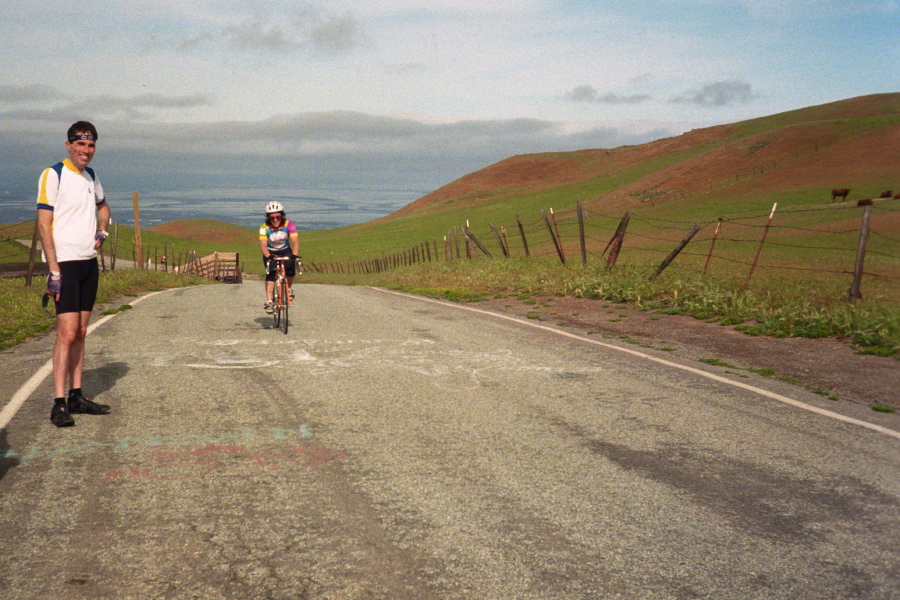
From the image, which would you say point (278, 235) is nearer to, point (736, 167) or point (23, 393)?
point (23, 393)

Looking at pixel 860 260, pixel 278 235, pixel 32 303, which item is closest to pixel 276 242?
pixel 278 235

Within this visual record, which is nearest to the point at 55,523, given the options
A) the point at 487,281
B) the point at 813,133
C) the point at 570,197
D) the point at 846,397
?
the point at 846,397

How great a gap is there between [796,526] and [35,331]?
10.6 m

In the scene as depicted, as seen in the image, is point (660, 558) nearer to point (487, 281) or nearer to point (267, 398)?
point (267, 398)

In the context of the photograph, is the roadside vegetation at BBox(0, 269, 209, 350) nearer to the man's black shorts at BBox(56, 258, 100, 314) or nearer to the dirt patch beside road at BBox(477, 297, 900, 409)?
the man's black shorts at BBox(56, 258, 100, 314)

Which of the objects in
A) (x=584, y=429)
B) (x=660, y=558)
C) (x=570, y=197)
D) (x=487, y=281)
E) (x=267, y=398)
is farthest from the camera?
(x=570, y=197)

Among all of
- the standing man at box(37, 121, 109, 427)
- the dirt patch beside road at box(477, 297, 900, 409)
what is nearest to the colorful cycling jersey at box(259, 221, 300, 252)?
the dirt patch beside road at box(477, 297, 900, 409)

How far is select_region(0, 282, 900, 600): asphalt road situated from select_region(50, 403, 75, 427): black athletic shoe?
0.13m

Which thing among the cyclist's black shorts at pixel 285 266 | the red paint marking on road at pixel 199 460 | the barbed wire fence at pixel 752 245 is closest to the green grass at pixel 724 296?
the barbed wire fence at pixel 752 245

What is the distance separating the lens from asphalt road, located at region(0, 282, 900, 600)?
331cm

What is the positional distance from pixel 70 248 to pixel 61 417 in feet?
4.49

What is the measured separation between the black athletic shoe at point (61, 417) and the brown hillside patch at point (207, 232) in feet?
409

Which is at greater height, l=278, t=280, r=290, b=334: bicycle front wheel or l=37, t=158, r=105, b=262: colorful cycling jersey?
l=37, t=158, r=105, b=262: colorful cycling jersey

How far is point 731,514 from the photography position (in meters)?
4.09
